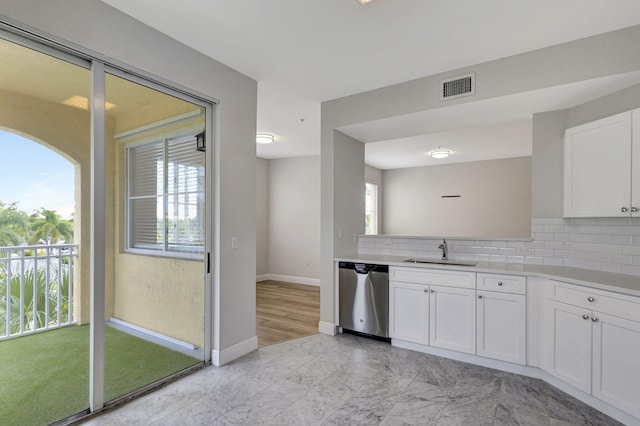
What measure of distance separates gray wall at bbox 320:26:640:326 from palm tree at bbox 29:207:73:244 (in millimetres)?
2481

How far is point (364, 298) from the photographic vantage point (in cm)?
357

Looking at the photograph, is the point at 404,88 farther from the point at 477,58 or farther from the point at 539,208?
the point at 539,208

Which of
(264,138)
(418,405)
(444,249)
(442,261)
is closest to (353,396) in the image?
(418,405)

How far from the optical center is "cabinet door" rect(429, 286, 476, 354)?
2.97 m

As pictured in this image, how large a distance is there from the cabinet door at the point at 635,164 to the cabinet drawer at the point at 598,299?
66cm

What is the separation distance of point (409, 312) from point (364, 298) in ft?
1.69

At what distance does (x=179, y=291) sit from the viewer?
9.43 feet

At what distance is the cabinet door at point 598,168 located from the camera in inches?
94.7

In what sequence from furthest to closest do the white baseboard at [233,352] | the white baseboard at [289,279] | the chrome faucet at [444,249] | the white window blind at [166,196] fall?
1. the white baseboard at [289,279]
2. the chrome faucet at [444,249]
3. the white baseboard at [233,352]
4. the white window blind at [166,196]

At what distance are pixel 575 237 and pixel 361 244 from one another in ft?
7.34

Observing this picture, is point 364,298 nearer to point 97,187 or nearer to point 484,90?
point 484,90

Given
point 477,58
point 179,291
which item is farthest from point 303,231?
point 477,58

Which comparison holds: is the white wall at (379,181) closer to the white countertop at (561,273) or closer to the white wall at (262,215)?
the white wall at (262,215)

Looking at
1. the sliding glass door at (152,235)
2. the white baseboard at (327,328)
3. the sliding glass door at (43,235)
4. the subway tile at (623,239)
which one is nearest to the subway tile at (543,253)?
the subway tile at (623,239)
